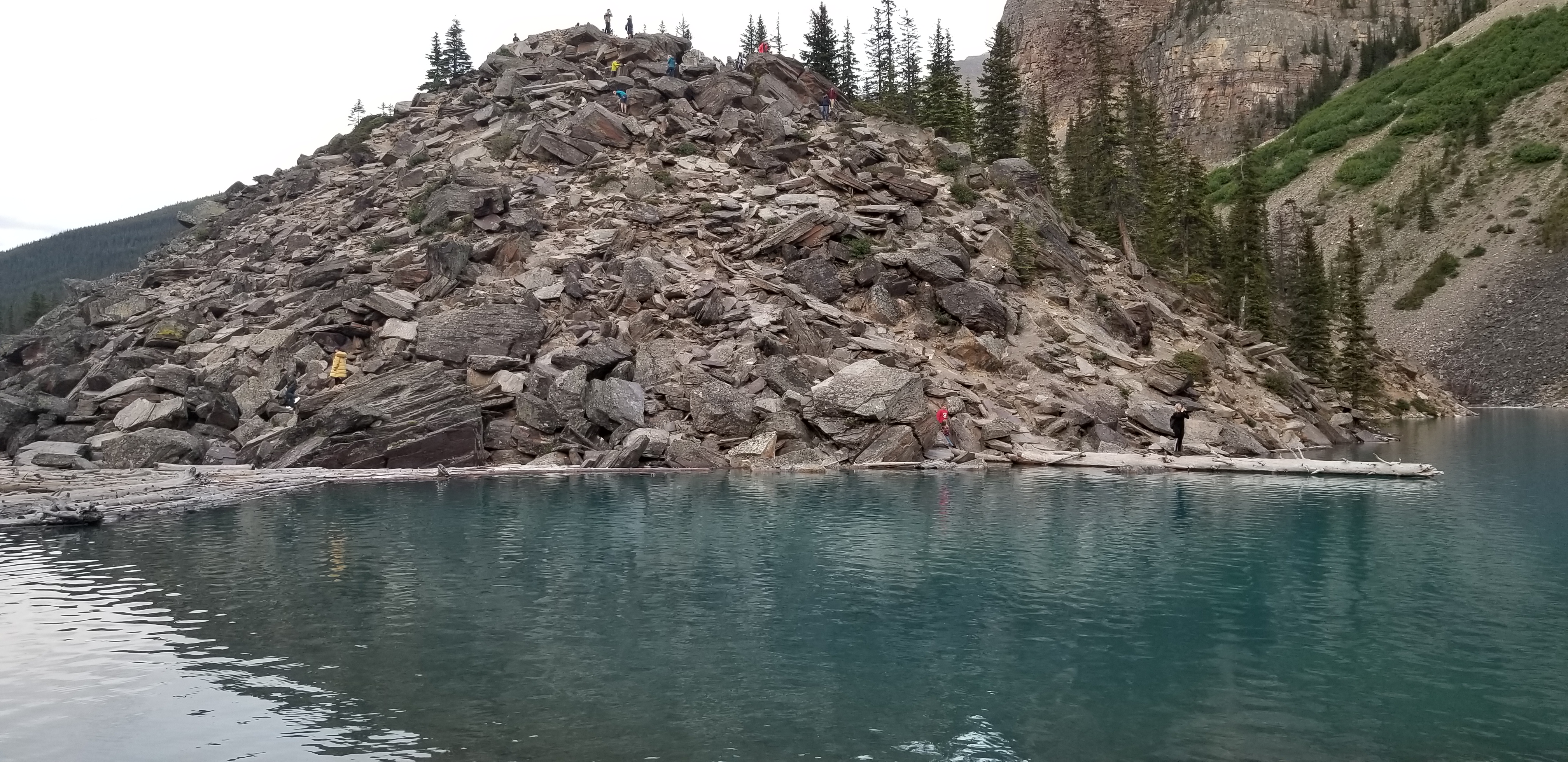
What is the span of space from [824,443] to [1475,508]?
23986mm

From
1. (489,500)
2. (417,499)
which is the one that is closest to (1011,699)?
(489,500)

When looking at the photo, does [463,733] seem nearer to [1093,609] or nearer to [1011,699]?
[1011,699]

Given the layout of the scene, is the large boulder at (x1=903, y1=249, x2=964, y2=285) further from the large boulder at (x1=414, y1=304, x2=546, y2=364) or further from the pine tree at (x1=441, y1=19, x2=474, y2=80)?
the pine tree at (x1=441, y1=19, x2=474, y2=80)

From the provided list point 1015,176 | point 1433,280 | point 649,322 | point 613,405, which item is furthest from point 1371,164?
point 613,405

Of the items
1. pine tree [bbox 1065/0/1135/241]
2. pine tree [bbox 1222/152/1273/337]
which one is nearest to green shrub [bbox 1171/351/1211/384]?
Result: pine tree [bbox 1065/0/1135/241]

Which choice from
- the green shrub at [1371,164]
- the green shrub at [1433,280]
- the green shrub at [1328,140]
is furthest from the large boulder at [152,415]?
the green shrub at [1328,140]

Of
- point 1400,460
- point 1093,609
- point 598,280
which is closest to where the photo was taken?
point 1093,609

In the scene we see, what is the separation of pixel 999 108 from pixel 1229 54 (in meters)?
115

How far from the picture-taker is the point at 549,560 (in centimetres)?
2430

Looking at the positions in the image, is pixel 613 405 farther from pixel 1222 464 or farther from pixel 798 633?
pixel 1222 464

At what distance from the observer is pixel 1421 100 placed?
450ft

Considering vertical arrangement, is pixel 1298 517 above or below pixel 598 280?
below

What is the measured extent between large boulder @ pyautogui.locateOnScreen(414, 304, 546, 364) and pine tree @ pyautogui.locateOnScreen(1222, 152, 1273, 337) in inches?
2094

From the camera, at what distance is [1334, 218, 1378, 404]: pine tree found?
71.8m
